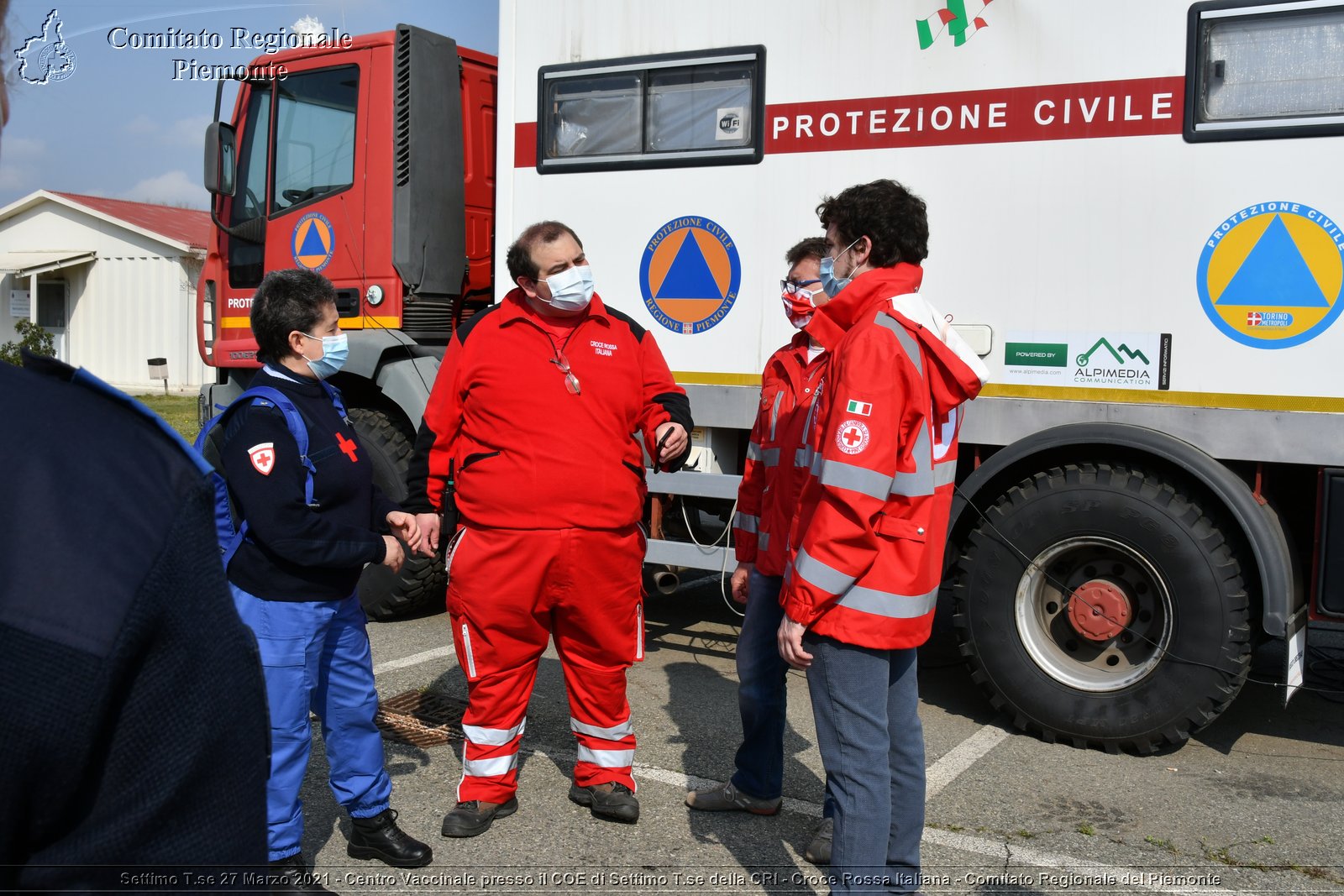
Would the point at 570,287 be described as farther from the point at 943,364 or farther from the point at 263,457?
the point at 943,364

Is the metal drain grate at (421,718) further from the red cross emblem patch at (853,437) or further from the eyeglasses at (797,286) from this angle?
the red cross emblem patch at (853,437)

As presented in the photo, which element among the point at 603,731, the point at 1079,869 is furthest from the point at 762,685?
the point at 1079,869

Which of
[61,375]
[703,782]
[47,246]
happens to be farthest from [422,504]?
[47,246]

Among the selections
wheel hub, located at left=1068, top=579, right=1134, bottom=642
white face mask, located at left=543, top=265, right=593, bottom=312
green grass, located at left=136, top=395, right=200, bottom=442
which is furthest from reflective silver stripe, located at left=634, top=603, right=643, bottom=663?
green grass, located at left=136, top=395, right=200, bottom=442

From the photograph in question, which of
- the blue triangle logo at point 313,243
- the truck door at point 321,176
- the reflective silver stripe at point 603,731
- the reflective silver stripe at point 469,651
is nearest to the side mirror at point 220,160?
the truck door at point 321,176

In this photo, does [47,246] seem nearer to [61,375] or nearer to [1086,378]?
[1086,378]

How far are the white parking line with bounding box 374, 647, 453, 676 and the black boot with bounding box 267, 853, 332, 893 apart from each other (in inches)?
89.6

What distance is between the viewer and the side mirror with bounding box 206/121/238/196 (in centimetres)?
647

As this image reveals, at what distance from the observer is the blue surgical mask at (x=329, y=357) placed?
3.36 m

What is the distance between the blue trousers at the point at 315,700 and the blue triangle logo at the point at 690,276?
2.61m

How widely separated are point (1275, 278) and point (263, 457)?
12.0 feet

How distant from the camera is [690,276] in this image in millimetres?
5461

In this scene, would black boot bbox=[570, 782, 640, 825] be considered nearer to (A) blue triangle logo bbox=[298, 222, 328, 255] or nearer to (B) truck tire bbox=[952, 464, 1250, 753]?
(B) truck tire bbox=[952, 464, 1250, 753]

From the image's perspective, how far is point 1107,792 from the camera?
13.4 ft
